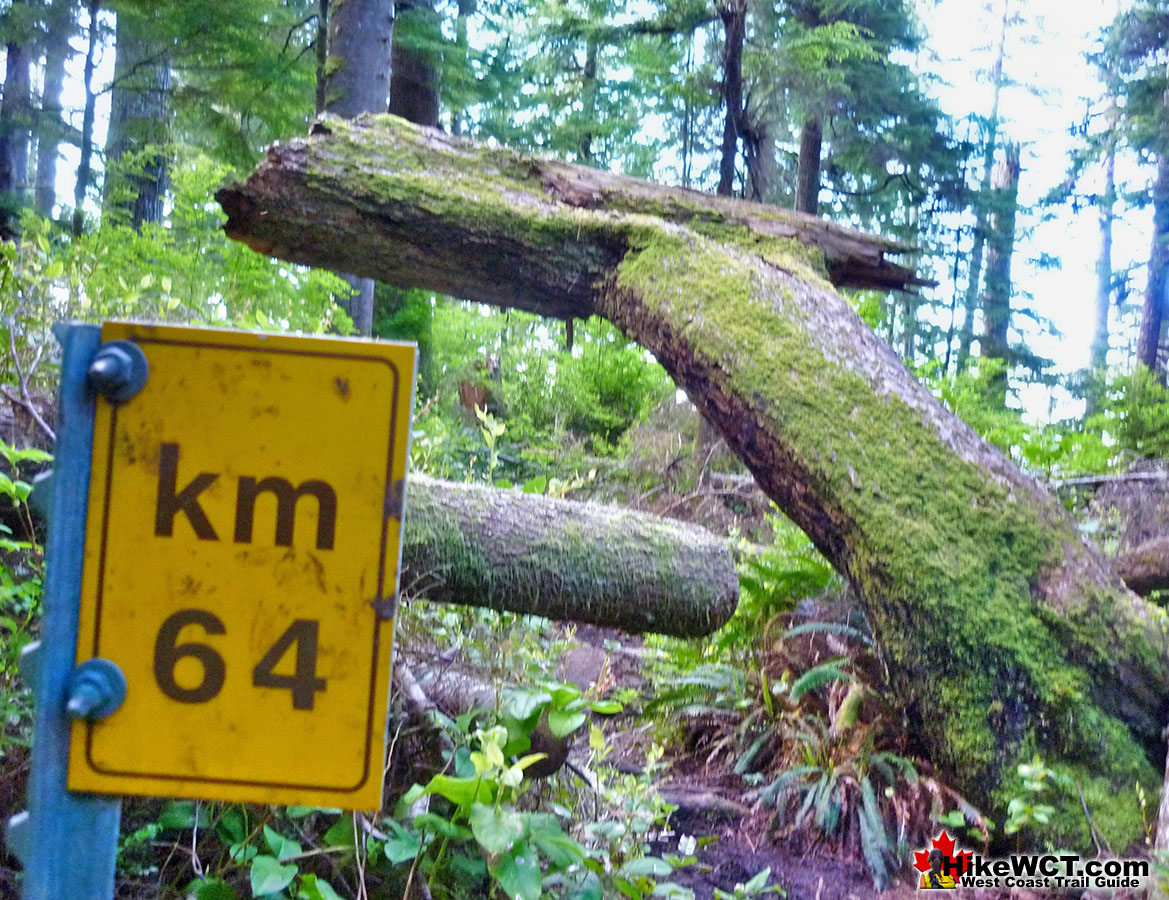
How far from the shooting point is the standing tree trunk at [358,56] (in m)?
5.85

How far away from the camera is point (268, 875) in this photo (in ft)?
5.74

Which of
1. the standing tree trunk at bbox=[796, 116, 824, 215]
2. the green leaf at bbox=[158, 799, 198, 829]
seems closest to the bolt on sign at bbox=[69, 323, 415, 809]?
the green leaf at bbox=[158, 799, 198, 829]

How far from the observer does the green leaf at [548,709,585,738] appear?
2.11m

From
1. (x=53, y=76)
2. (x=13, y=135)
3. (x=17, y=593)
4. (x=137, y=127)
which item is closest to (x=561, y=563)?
(x=17, y=593)

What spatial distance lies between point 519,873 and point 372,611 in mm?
1203

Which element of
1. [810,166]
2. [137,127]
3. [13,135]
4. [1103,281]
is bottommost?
[137,127]

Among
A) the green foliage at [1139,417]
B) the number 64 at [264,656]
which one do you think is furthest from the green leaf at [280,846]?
Result: the green foliage at [1139,417]

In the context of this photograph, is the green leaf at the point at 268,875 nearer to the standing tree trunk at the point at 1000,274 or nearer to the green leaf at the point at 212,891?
the green leaf at the point at 212,891

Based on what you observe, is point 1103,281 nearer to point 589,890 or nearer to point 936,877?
point 936,877

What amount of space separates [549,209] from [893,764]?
10.3 feet

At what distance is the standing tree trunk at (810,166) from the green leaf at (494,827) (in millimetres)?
7878

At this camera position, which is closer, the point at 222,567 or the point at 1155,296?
the point at 222,567

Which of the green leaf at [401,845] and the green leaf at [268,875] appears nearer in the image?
the green leaf at [268,875]

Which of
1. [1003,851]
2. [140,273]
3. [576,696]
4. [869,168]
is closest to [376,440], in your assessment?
[576,696]
